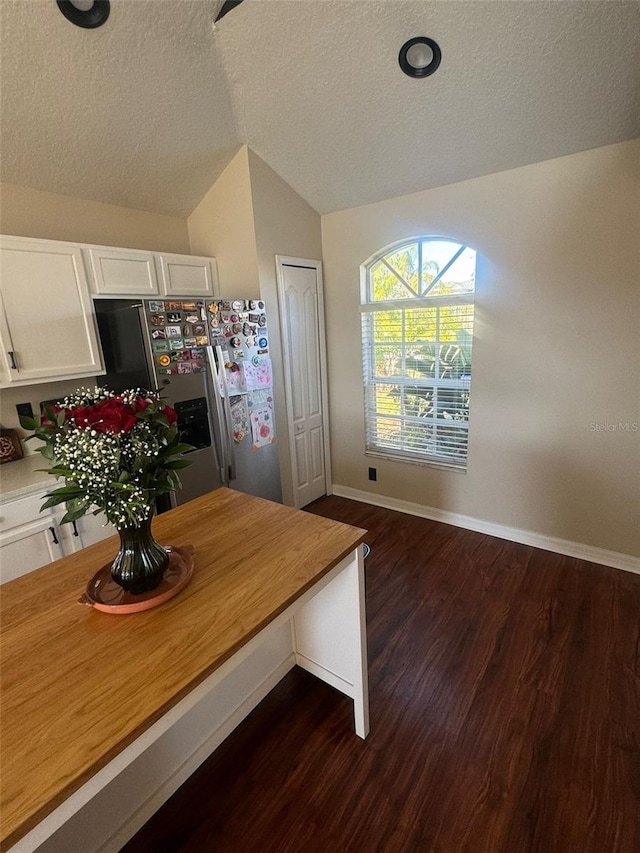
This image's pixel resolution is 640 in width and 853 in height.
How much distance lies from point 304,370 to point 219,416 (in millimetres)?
1077

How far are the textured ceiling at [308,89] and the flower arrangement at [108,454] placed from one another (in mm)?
1907

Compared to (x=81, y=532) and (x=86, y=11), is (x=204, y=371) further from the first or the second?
(x=86, y=11)

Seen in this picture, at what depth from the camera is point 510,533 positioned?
9.70 feet

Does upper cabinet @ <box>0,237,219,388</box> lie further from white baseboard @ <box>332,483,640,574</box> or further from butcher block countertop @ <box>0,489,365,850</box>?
white baseboard @ <box>332,483,640,574</box>

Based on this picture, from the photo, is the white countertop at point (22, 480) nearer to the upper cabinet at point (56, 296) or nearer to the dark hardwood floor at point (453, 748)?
the upper cabinet at point (56, 296)

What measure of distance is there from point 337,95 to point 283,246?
3.35ft

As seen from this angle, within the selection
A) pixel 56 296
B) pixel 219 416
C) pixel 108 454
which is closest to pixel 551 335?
pixel 219 416

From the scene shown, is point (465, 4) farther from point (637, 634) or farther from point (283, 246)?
point (637, 634)

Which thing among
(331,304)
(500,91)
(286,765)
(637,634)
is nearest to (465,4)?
(500,91)

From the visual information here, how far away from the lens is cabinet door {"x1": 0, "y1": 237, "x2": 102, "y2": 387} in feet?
7.00

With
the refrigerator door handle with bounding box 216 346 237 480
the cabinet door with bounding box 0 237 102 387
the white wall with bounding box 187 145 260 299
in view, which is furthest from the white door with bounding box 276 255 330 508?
the cabinet door with bounding box 0 237 102 387

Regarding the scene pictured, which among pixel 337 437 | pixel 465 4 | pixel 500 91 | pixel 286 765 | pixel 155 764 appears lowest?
pixel 286 765

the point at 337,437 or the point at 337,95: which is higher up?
the point at 337,95

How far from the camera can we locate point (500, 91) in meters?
2.05
